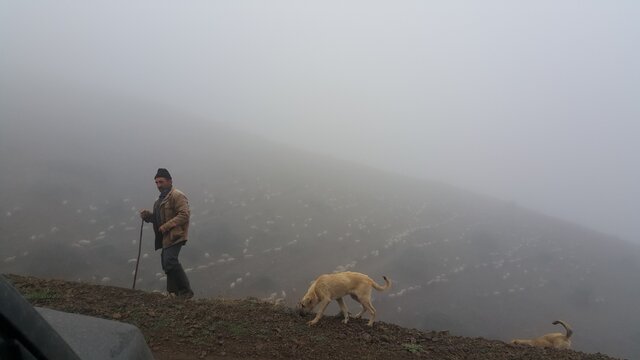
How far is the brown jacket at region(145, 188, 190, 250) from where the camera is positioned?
1001 centimetres

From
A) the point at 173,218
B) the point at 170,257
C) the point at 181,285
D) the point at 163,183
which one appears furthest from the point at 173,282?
the point at 163,183

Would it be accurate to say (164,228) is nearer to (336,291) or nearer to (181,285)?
(181,285)

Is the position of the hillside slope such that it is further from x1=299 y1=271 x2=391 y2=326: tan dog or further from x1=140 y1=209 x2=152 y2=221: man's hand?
x1=140 y1=209 x2=152 y2=221: man's hand

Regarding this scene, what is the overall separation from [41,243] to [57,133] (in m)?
22.2

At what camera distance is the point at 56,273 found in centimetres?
2091

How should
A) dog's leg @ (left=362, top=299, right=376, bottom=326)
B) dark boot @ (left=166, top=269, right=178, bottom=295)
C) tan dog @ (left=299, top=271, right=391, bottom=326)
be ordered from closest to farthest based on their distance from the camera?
tan dog @ (left=299, top=271, right=391, bottom=326) < dog's leg @ (left=362, top=299, right=376, bottom=326) < dark boot @ (left=166, top=269, right=178, bottom=295)

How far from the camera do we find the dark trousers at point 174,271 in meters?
10.0

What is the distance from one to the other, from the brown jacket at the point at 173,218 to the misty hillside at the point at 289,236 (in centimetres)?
1115

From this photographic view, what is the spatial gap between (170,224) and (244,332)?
3138mm

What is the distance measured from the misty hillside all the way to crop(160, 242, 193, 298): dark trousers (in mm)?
10446

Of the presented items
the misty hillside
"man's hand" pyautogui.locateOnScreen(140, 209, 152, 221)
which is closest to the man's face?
"man's hand" pyautogui.locateOnScreen(140, 209, 152, 221)

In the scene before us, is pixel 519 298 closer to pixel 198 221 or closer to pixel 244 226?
pixel 244 226

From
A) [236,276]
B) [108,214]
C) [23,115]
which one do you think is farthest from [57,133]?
[236,276]

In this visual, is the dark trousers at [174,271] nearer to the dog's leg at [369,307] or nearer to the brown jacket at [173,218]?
the brown jacket at [173,218]
